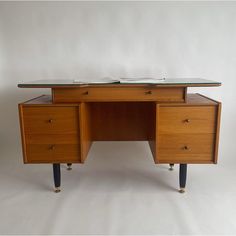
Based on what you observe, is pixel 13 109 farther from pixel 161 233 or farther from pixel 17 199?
pixel 161 233

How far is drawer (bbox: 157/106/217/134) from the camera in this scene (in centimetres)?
128

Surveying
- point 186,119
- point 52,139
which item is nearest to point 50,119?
point 52,139

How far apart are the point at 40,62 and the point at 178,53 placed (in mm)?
1102

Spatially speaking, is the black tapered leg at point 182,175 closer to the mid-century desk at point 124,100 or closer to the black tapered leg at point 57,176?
the mid-century desk at point 124,100

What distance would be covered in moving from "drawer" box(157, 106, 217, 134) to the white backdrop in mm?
664

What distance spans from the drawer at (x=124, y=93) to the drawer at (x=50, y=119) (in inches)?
3.7

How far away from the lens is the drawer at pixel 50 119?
4.25ft

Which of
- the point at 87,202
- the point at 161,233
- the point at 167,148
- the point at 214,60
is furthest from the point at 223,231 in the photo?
the point at 214,60

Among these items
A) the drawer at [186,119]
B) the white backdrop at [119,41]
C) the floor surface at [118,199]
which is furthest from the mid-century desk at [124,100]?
the white backdrop at [119,41]

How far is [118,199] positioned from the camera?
1.39 m

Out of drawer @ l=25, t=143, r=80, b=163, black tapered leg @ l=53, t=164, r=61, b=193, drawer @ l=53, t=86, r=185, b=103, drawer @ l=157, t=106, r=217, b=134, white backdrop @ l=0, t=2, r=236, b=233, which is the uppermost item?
white backdrop @ l=0, t=2, r=236, b=233

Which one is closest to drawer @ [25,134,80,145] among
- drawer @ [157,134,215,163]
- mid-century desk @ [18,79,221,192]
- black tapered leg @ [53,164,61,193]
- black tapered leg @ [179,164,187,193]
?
mid-century desk @ [18,79,221,192]

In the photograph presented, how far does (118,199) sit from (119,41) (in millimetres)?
1173

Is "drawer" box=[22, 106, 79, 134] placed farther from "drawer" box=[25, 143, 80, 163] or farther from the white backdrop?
the white backdrop
